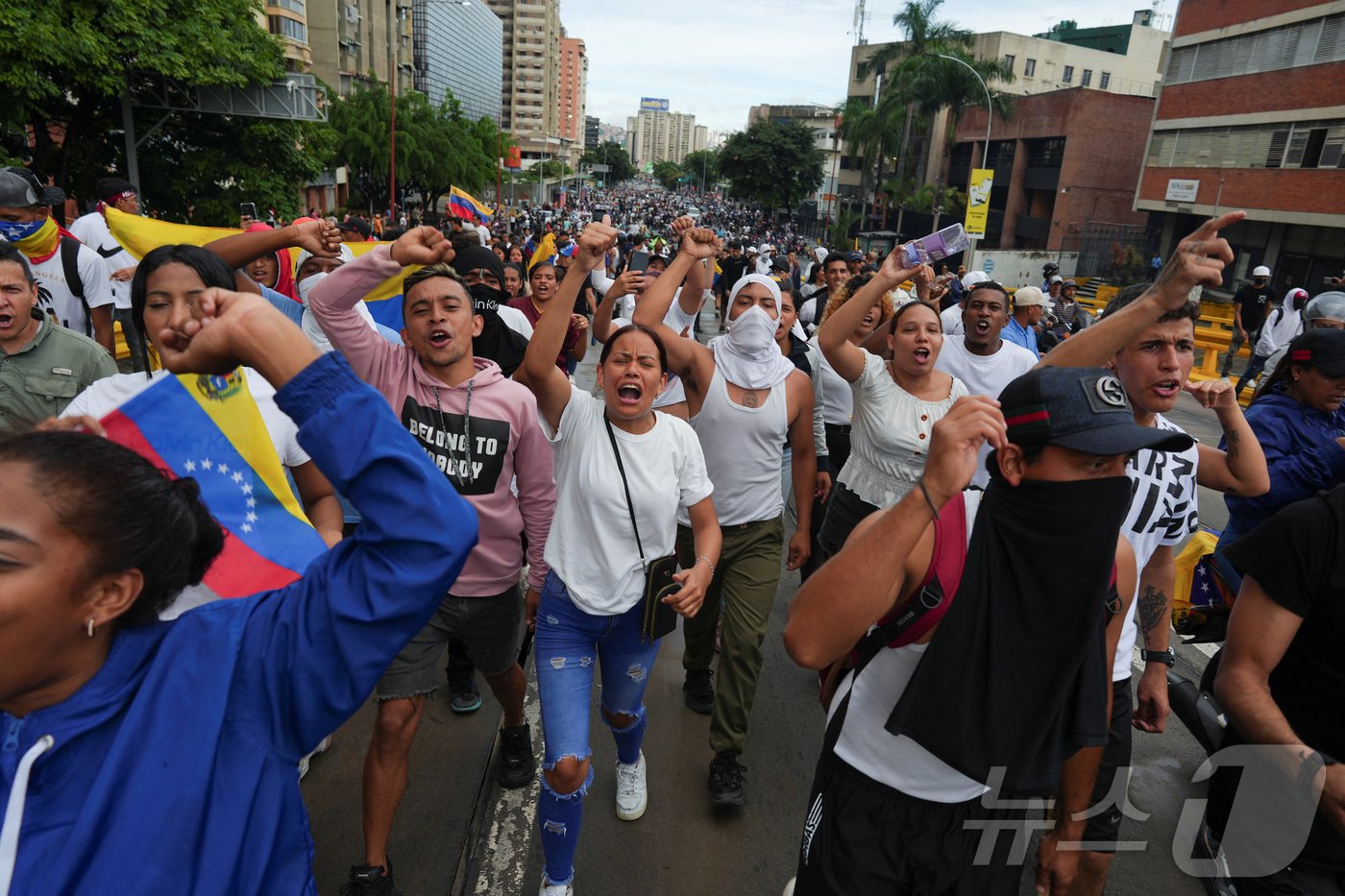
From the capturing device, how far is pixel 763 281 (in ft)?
14.3

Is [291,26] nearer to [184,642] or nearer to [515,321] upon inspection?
[515,321]

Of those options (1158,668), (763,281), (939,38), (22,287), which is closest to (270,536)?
(22,287)

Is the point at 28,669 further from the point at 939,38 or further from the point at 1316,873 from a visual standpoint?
the point at 939,38

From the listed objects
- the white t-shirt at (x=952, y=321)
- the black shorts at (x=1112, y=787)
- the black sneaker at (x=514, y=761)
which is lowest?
the black sneaker at (x=514, y=761)

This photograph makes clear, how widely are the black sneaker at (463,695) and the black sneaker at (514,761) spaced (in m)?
0.56

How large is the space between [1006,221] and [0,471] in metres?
48.6

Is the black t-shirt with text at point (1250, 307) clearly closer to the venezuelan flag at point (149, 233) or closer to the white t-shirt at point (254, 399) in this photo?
the venezuelan flag at point (149, 233)

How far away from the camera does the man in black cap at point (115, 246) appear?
520cm

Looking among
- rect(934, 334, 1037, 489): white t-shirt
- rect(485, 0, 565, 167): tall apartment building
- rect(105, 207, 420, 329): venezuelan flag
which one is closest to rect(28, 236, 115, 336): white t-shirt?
rect(105, 207, 420, 329): venezuelan flag

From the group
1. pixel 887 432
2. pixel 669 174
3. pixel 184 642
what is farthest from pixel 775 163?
pixel 669 174

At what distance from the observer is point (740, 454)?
152 inches

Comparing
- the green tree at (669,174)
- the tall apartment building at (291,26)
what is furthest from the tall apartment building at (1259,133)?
the green tree at (669,174)

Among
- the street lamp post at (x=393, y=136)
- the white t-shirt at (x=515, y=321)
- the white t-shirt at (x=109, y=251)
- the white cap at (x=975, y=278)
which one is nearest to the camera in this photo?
the white t-shirt at (x=515, y=321)

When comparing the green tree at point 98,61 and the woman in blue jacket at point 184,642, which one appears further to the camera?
the green tree at point 98,61
